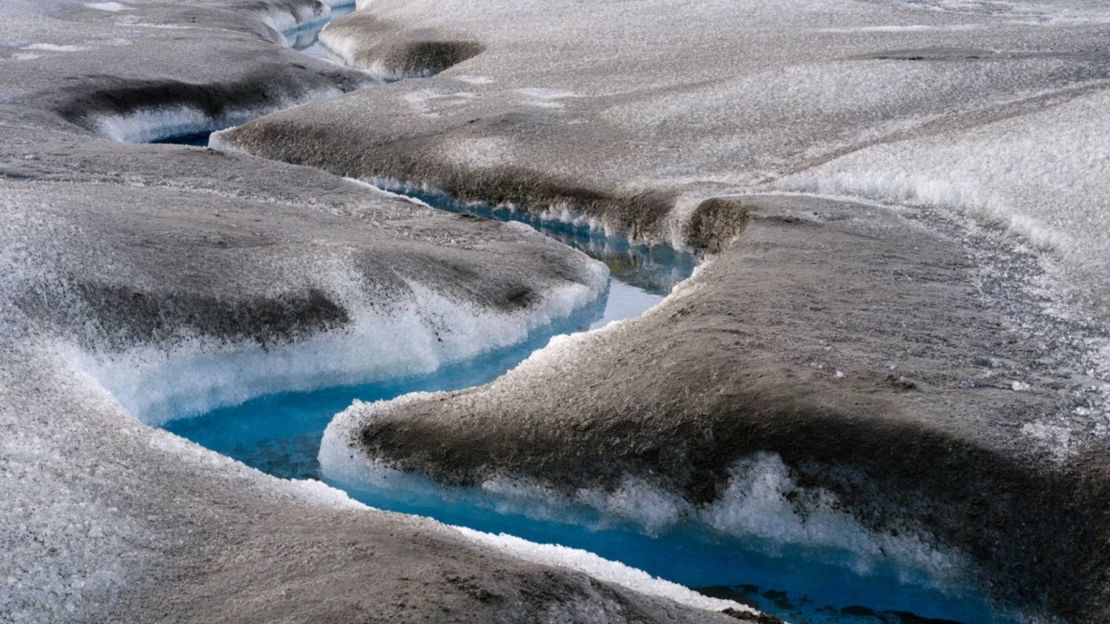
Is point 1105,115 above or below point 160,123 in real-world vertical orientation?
above

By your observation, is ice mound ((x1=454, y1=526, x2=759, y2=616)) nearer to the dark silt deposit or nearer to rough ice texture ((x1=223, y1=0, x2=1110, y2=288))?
the dark silt deposit

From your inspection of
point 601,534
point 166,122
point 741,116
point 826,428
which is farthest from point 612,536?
point 166,122

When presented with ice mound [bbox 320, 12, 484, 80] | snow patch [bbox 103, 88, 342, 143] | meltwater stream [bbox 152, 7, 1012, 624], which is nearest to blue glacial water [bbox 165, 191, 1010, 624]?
meltwater stream [bbox 152, 7, 1012, 624]

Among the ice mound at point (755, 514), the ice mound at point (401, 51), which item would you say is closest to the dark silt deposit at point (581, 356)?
the ice mound at point (755, 514)

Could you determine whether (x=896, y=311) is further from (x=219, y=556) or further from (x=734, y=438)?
(x=219, y=556)

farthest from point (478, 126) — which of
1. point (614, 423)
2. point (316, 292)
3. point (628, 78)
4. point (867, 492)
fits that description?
point (867, 492)
